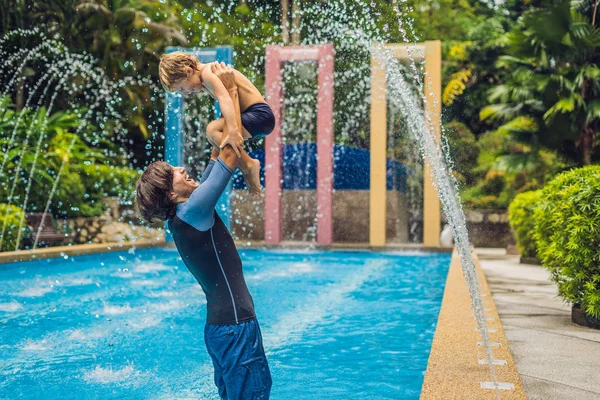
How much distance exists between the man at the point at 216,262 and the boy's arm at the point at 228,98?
0.18 feet

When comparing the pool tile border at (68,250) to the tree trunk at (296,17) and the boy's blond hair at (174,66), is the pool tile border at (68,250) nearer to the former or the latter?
the boy's blond hair at (174,66)

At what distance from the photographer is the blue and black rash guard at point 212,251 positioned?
236 cm

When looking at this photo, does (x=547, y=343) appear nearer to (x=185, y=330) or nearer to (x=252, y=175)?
(x=252, y=175)

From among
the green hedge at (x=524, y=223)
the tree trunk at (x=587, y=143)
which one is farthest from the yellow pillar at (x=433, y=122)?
the tree trunk at (x=587, y=143)

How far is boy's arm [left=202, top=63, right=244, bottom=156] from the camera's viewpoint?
2504mm

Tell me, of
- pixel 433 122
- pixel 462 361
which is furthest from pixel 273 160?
pixel 462 361

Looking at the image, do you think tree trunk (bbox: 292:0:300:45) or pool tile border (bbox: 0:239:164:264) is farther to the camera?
tree trunk (bbox: 292:0:300:45)

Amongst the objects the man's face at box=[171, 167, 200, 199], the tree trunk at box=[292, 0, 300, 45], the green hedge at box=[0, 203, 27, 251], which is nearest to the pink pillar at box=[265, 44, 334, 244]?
the tree trunk at box=[292, 0, 300, 45]

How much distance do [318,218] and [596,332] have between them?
366 inches

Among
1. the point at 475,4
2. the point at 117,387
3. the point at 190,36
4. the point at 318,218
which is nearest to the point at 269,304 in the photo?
the point at 117,387

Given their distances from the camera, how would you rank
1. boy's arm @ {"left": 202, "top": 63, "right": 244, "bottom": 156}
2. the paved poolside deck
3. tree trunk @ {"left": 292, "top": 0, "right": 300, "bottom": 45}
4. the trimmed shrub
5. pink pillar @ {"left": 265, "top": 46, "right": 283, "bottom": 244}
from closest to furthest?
boy's arm @ {"left": 202, "top": 63, "right": 244, "bottom": 156}, the paved poolside deck, the trimmed shrub, pink pillar @ {"left": 265, "top": 46, "right": 283, "bottom": 244}, tree trunk @ {"left": 292, "top": 0, "right": 300, "bottom": 45}

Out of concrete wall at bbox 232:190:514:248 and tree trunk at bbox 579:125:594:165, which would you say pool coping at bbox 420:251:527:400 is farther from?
concrete wall at bbox 232:190:514:248

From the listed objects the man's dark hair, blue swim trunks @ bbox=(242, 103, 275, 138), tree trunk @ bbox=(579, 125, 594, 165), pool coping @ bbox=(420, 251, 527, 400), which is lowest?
pool coping @ bbox=(420, 251, 527, 400)

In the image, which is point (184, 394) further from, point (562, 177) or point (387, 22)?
point (387, 22)
